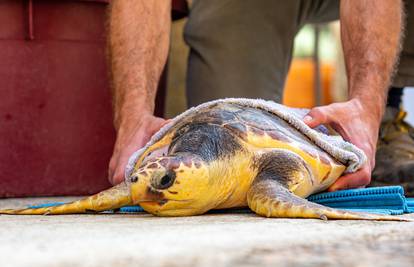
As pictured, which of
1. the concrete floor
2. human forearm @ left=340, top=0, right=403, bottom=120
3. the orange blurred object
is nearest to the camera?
the concrete floor

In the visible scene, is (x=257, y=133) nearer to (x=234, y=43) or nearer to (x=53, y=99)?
(x=53, y=99)

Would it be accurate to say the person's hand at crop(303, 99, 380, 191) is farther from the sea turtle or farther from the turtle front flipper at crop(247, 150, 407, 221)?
the turtle front flipper at crop(247, 150, 407, 221)

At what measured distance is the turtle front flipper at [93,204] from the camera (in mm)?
1706

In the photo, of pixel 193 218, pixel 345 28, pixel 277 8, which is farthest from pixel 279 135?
pixel 277 8

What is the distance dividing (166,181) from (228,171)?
0.17 meters

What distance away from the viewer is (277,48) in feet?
9.64

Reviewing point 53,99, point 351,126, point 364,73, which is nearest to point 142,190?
point 351,126

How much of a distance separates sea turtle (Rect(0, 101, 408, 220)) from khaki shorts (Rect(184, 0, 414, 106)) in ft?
3.49

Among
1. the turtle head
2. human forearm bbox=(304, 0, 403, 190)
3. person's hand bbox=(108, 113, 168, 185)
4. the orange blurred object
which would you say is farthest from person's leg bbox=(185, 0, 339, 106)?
the orange blurred object

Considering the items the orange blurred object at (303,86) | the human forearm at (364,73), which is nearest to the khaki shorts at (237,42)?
the human forearm at (364,73)

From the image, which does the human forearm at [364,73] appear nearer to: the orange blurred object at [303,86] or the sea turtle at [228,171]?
the sea turtle at [228,171]

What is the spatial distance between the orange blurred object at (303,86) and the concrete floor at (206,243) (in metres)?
6.69

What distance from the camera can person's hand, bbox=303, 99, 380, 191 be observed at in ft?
5.97

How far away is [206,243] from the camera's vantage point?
1090 millimetres
